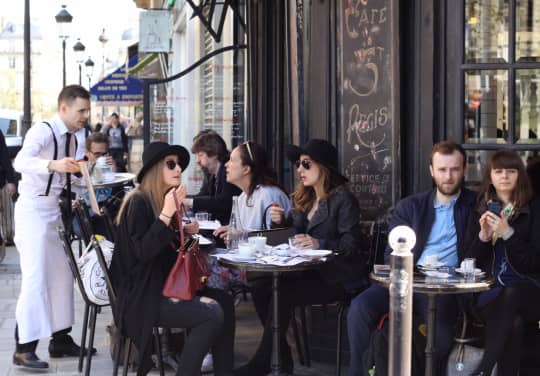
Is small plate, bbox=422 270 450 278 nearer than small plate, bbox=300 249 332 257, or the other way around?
small plate, bbox=422 270 450 278

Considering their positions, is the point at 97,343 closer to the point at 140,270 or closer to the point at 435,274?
the point at 140,270

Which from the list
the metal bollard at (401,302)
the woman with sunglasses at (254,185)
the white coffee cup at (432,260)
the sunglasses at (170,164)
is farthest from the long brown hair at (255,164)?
the metal bollard at (401,302)

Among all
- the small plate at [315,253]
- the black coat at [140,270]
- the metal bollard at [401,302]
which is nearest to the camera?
the metal bollard at [401,302]

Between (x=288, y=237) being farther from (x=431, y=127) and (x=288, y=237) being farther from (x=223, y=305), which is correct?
(x=431, y=127)

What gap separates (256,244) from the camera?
5992 millimetres

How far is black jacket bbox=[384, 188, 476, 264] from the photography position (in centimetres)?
568

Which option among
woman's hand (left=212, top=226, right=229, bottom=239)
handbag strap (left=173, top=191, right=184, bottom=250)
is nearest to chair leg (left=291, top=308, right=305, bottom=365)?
woman's hand (left=212, top=226, right=229, bottom=239)

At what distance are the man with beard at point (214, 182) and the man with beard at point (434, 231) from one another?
8.38 ft

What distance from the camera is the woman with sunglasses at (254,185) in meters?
7.25

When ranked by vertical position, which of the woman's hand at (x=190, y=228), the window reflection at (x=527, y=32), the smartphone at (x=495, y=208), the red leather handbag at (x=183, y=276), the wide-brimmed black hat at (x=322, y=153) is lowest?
the red leather handbag at (x=183, y=276)

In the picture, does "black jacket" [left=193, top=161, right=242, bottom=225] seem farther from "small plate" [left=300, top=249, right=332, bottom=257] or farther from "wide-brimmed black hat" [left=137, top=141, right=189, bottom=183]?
"small plate" [left=300, top=249, right=332, bottom=257]

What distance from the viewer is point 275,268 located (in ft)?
18.4

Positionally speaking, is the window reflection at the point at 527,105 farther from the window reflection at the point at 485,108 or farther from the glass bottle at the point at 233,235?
the glass bottle at the point at 233,235

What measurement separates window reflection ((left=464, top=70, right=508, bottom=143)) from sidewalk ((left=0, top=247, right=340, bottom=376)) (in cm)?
185
